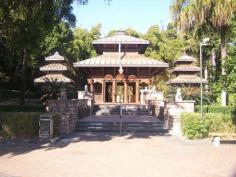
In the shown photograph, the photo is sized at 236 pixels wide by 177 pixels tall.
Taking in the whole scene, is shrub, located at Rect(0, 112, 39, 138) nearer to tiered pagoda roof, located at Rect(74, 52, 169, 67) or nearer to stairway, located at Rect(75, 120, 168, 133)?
stairway, located at Rect(75, 120, 168, 133)

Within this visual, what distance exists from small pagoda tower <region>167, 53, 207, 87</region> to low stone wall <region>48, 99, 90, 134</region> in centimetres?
1791

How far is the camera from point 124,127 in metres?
24.5

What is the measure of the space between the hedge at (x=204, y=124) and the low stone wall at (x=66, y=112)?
5805mm

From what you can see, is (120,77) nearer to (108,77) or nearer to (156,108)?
(108,77)

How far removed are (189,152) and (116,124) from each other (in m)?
9.53

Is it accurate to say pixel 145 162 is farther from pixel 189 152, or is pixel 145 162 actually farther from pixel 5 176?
pixel 5 176

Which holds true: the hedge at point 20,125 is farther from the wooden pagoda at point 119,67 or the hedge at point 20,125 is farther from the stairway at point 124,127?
the wooden pagoda at point 119,67

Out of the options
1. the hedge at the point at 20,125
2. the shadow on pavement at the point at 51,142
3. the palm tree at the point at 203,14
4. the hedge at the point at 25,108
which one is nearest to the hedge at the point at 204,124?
the shadow on pavement at the point at 51,142

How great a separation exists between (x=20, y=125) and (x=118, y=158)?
24.4 ft

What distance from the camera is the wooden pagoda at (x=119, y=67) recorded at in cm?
3847

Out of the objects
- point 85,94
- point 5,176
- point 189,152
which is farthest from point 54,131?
point 85,94

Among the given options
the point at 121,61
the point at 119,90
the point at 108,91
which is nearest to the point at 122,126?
the point at 121,61

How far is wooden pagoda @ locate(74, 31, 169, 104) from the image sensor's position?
38469 millimetres

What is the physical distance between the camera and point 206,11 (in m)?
31.7
